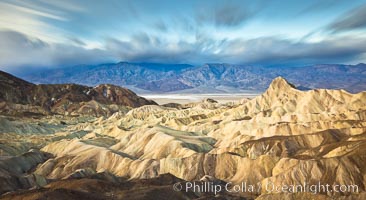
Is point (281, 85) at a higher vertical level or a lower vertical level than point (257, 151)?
higher

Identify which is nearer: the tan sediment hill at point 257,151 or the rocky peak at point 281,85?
the tan sediment hill at point 257,151

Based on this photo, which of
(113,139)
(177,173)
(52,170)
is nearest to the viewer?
(177,173)

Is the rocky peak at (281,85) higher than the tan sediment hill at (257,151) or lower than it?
higher

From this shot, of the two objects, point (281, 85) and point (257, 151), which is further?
point (281, 85)

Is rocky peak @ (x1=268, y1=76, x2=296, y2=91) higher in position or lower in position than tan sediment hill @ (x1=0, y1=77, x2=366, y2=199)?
higher

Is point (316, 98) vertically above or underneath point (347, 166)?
above

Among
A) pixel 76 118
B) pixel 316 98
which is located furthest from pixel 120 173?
pixel 76 118

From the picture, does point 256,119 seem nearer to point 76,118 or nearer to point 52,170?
point 52,170

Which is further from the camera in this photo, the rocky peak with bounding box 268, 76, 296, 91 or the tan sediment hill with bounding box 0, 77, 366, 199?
the rocky peak with bounding box 268, 76, 296, 91
